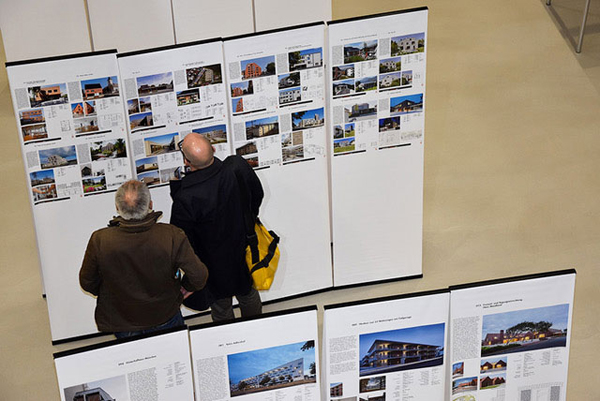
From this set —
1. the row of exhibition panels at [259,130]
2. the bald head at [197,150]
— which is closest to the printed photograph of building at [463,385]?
the bald head at [197,150]

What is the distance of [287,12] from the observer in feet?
25.3

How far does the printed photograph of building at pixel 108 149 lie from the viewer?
6301 millimetres

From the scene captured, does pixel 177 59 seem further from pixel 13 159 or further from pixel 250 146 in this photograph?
pixel 13 159

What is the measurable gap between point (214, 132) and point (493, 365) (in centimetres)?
274

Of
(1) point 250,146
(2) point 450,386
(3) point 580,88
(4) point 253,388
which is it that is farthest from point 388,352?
(3) point 580,88

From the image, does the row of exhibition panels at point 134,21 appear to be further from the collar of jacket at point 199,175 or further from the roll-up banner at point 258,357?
the roll-up banner at point 258,357

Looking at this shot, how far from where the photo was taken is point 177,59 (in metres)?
6.18

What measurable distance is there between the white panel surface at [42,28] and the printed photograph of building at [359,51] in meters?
2.47

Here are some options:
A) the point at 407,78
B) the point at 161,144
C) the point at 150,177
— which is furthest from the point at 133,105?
the point at 407,78

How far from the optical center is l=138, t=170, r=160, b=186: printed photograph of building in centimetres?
645

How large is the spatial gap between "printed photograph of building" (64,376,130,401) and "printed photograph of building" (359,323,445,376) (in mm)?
1258

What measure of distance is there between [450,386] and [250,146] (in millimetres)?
2545

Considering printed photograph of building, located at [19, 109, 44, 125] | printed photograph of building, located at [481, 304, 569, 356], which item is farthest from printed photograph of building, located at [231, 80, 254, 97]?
printed photograph of building, located at [481, 304, 569, 356]

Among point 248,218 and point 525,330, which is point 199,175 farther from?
point 525,330
